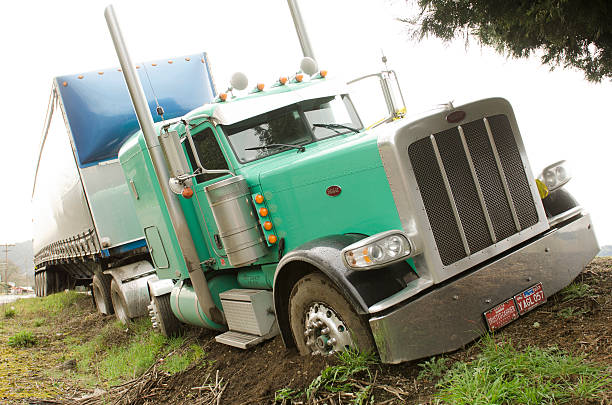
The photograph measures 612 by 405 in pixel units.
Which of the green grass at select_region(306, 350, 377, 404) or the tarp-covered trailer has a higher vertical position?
Result: the tarp-covered trailer

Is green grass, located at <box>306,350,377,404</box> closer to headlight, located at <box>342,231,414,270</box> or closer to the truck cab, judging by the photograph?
the truck cab

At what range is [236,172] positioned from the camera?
17.3 ft

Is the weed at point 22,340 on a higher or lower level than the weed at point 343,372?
higher

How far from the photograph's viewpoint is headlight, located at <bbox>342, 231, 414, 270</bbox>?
3539mm

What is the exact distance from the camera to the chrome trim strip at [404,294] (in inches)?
137

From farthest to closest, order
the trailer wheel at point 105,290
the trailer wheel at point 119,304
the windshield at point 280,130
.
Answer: the trailer wheel at point 105,290
the trailer wheel at point 119,304
the windshield at point 280,130

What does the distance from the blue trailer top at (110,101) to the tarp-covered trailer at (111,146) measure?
15 millimetres

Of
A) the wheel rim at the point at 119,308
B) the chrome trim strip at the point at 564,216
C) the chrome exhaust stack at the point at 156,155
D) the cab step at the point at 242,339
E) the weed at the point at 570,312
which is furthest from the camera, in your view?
the wheel rim at the point at 119,308

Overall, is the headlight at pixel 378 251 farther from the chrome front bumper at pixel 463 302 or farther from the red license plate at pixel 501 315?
the red license plate at pixel 501 315

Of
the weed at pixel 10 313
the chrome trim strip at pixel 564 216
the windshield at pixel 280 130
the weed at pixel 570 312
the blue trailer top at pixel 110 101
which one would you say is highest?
the blue trailer top at pixel 110 101

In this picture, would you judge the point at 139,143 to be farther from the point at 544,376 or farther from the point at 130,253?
the point at 544,376

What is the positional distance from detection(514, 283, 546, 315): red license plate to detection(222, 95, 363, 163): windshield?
2.40 metres

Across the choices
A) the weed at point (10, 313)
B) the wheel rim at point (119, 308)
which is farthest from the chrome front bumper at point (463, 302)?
the weed at point (10, 313)

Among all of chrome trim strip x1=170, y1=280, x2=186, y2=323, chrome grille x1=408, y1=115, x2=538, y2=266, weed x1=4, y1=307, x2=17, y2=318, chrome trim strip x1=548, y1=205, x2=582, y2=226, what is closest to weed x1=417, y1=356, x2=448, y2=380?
chrome grille x1=408, y1=115, x2=538, y2=266
